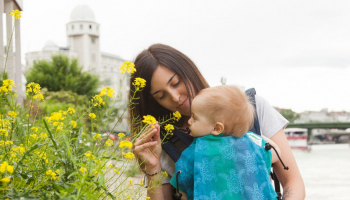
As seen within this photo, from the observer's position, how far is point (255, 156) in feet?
4.19

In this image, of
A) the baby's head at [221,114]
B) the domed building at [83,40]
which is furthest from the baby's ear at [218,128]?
the domed building at [83,40]

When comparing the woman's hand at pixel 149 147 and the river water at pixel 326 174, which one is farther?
the river water at pixel 326 174

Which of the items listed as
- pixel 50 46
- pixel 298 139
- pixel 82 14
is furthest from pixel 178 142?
pixel 298 139

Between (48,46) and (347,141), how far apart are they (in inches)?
2113

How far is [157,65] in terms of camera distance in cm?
174

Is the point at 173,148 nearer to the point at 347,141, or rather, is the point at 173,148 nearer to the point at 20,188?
the point at 20,188

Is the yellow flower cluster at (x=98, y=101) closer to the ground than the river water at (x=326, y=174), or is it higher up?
higher up

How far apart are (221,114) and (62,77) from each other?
1768 centimetres

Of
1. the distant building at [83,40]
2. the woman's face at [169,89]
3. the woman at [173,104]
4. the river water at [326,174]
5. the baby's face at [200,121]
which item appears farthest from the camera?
the distant building at [83,40]

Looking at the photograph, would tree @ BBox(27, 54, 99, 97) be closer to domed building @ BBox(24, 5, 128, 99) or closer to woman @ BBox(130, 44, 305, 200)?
woman @ BBox(130, 44, 305, 200)

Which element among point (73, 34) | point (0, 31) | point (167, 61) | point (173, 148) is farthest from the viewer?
point (73, 34)

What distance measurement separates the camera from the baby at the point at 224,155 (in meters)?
1.23

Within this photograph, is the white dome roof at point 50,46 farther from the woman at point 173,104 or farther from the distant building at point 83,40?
the woman at point 173,104

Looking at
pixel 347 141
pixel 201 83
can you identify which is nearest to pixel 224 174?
pixel 201 83
